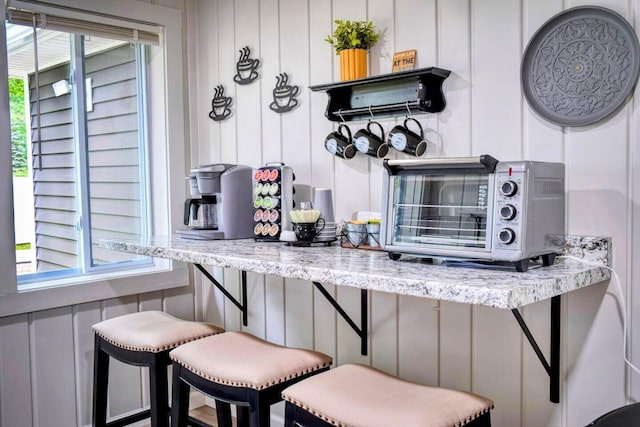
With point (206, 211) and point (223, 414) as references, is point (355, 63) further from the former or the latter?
point (223, 414)

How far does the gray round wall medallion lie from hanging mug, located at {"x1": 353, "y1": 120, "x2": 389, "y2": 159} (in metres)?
0.54

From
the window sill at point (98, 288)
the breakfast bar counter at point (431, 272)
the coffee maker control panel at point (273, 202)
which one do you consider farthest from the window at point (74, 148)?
the coffee maker control panel at point (273, 202)

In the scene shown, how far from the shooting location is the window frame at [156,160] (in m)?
2.43

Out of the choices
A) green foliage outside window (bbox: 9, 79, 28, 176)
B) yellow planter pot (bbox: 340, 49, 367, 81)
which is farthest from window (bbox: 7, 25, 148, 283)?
yellow planter pot (bbox: 340, 49, 367, 81)

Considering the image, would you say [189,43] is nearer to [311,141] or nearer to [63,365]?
[311,141]

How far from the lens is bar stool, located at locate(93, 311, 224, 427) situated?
6.35ft

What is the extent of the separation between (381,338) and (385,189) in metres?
0.71

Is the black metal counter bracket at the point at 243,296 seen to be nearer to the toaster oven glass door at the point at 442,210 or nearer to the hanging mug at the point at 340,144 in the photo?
the hanging mug at the point at 340,144

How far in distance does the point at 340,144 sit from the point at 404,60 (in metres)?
0.39

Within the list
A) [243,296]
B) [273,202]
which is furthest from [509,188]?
[243,296]

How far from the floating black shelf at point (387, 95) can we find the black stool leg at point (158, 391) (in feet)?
3.64

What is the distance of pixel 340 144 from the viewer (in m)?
2.16

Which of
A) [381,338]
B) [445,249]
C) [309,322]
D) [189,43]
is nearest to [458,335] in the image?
[381,338]

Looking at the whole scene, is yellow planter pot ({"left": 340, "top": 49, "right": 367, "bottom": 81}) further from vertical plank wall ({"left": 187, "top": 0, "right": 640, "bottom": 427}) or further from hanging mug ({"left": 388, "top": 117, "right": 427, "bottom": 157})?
hanging mug ({"left": 388, "top": 117, "right": 427, "bottom": 157})
